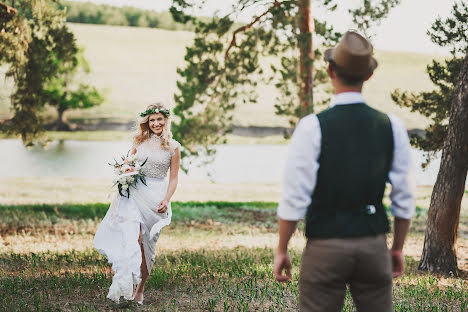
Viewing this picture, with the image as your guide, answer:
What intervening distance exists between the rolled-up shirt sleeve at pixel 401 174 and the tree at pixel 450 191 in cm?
627

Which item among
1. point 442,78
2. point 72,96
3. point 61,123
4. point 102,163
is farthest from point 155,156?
point 61,123

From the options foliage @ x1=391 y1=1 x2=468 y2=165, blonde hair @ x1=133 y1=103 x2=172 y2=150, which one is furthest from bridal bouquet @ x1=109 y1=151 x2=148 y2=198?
foliage @ x1=391 y1=1 x2=468 y2=165

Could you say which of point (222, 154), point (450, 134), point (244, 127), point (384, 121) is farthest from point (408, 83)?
point (384, 121)

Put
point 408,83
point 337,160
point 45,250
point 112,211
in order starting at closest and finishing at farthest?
point 337,160
point 112,211
point 45,250
point 408,83

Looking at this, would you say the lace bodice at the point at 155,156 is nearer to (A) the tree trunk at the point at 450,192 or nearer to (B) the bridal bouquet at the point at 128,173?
(B) the bridal bouquet at the point at 128,173

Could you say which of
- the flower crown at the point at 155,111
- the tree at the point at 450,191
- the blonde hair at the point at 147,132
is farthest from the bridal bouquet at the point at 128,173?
the tree at the point at 450,191

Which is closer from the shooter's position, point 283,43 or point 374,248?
point 374,248

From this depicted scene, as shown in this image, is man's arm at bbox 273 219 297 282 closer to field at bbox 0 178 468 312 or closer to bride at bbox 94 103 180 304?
field at bbox 0 178 468 312

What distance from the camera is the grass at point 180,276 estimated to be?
7.02 metres

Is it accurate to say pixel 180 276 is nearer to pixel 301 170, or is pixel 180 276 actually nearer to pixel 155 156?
pixel 155 156

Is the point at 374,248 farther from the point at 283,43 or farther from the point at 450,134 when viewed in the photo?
the point at 283,43

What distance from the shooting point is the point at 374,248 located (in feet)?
12.0

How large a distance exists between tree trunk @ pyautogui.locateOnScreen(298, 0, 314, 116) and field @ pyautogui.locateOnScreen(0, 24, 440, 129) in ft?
168

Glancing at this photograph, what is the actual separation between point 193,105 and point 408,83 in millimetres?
67688
